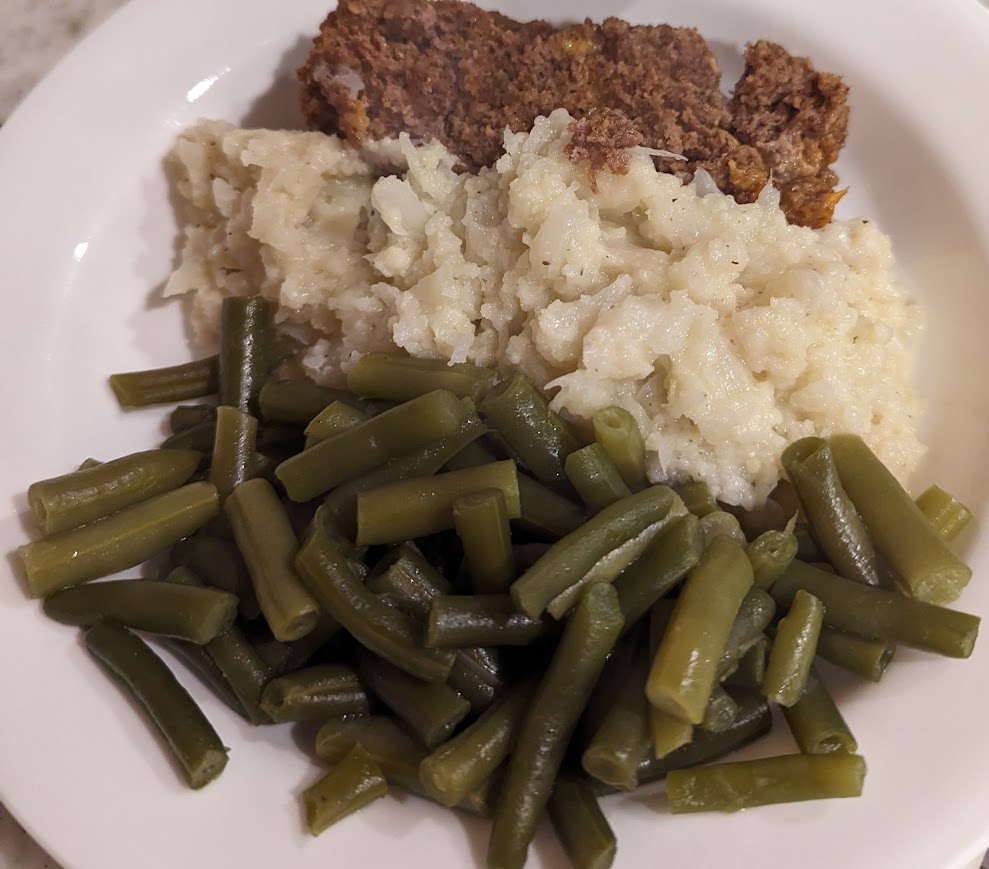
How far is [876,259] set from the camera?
10.3 ft

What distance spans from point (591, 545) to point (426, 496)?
497 mm

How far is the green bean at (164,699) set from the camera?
7.73 feet

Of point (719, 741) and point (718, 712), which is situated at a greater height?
point (718, 712)

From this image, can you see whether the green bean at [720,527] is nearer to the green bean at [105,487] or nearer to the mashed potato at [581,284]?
the mashed potato at [581,284]

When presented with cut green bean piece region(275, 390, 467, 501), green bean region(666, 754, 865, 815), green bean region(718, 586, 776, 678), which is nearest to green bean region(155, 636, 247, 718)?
cut green bean piece region(275, 390, 467, 501)

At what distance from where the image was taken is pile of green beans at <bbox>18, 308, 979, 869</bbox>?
7.30 feet

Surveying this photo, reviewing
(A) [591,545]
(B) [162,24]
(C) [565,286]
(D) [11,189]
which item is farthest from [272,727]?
(B) [162,24]

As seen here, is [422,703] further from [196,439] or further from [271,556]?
[196,439]

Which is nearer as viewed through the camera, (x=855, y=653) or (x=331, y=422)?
(x=855, y=653)

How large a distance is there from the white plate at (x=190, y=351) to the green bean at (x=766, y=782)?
0.06m

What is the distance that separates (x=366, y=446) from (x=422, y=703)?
76cm

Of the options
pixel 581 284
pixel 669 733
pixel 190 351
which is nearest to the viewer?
pixel 669 733

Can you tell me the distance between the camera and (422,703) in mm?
2367

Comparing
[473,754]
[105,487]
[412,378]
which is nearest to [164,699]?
[105,487]
